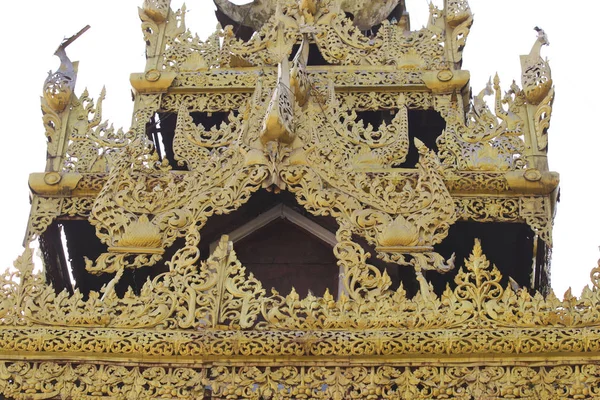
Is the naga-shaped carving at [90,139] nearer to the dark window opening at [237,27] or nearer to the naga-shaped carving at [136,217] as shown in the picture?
the naga-shaped carving at [136,217]

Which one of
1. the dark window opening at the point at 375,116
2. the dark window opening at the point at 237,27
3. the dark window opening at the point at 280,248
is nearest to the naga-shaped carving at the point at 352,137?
the dark window opening at the point at 280,248

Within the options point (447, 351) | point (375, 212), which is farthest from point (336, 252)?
point (447, 351)

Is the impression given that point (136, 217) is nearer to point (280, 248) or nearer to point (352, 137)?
point (280, 248)

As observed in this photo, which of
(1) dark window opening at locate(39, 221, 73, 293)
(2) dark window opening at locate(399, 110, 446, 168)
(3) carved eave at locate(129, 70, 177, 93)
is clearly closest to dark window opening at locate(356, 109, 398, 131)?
(2) dark window opening at locate(399, 110, 446, 168)

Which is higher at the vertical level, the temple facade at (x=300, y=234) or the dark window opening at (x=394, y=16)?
the dark window opening at (x=394, y=16)

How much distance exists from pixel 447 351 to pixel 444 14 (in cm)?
580

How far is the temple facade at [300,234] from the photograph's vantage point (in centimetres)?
834

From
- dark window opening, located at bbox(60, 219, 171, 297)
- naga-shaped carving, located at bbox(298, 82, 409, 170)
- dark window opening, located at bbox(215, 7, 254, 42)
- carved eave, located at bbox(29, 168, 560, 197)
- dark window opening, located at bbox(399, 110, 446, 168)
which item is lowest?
dark window opening, located at bbox(60, 219, 171, 297)

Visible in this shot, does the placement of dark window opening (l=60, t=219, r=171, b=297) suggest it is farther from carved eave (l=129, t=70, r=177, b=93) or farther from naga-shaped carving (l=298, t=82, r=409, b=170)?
naga-shaped carving (l=298, t=82, r=409, b=170)

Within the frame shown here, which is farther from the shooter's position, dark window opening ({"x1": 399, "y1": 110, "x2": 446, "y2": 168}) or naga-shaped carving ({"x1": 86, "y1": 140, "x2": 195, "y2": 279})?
dark window opening ({"x1": 399, "y1": 110, "x2": 446, "y2": 168})

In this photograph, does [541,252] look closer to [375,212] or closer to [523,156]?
[523,156]

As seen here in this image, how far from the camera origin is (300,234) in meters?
10.8

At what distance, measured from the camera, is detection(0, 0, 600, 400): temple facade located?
834 cm

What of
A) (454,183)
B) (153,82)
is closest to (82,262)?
(153,82)
